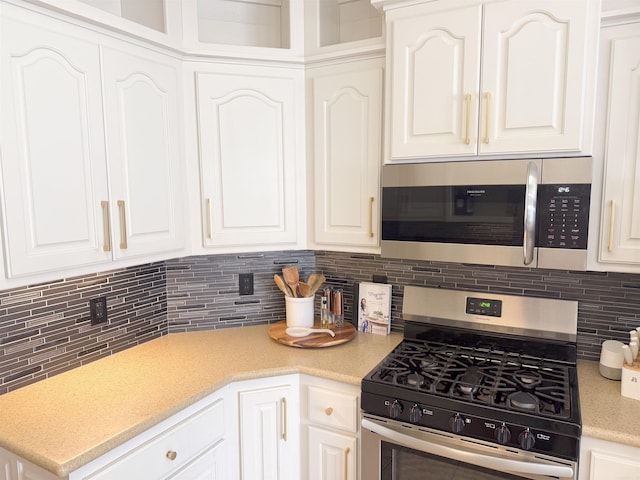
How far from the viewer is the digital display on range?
1825 mm

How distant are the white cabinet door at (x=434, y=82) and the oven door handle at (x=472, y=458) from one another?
40.5 inches

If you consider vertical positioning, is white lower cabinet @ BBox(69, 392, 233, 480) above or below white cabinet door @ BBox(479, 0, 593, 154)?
below

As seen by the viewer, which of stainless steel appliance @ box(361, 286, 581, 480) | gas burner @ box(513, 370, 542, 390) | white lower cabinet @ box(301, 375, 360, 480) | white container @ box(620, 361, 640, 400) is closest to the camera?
stainless steel appliance @ box(361, 286, 581, 480)

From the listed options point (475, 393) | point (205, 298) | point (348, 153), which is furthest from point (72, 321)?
point (475, 393)

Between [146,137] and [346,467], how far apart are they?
1.51 metres

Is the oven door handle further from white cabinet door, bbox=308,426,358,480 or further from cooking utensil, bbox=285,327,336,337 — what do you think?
cooking utensil, bbox=285,327,336,337

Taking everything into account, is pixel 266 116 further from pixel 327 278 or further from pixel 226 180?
pixel 327 278

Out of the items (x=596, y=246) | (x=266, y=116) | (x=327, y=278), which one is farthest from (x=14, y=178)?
(x=596, y=246)

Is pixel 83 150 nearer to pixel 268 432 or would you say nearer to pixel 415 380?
pixel 268 432

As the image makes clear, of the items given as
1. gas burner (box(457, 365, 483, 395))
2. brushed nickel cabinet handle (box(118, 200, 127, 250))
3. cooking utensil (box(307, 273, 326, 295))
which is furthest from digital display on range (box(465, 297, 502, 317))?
brushed nickel cabinet handle (box(118, 200, 127, 250))

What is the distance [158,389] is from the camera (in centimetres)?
150

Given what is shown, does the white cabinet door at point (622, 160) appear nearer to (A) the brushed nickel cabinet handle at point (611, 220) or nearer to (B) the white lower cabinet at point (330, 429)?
(A) the brushed nickel cabinet handle at point (611, 220)

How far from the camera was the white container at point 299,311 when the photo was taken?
2076mm

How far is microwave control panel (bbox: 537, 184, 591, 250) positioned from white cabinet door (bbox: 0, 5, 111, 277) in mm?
1543
